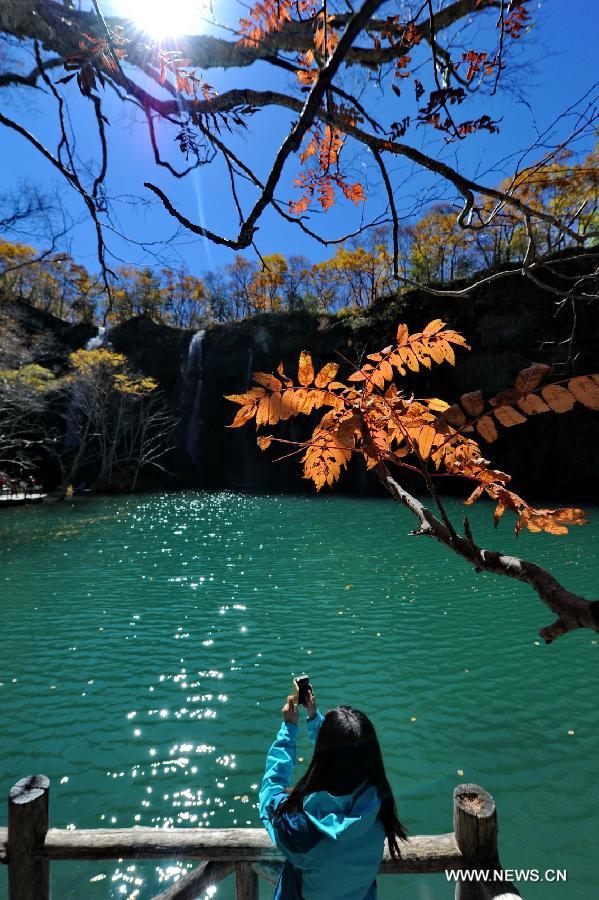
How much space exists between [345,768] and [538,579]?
1.26 meters

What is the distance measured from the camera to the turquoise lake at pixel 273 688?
3650 millimetres

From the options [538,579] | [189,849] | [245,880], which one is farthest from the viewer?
[245,880]

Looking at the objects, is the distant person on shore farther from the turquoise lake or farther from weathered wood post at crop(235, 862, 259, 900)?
the turquoise lake

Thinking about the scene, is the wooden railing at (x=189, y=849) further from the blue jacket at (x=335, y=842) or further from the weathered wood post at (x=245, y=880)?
the blue jacket at (x=335, y=842)

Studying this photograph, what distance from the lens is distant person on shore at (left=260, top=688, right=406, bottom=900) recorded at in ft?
5.33

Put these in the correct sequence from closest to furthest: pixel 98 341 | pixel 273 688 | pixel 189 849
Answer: pixel 189 849
pixel 273 688
pixel 98 341

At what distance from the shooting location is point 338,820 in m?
1.63

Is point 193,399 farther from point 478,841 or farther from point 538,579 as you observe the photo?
point 538,579

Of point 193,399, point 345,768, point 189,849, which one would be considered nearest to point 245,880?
point 189,849

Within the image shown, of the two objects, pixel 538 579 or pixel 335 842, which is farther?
pixel 335 842

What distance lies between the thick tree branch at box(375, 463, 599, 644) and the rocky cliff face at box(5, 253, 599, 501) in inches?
644

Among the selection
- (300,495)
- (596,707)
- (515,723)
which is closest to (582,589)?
(596,707)

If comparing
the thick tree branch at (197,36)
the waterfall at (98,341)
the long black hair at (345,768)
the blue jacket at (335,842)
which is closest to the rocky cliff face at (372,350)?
the waterfall at (98,341)

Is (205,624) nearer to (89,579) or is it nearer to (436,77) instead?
(89,579)
